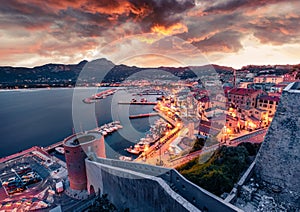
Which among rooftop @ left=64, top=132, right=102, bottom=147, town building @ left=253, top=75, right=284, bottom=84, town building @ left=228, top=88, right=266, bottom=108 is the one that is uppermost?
town building @ left=253, top=75, right=284, bottom=84

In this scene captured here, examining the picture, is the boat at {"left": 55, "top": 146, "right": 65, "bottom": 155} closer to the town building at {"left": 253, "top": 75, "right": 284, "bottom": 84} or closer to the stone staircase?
the stone staircase

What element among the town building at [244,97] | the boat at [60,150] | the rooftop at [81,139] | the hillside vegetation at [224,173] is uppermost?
the town building at [244,97]

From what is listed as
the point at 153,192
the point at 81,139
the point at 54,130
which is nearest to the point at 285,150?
the point at 153,192

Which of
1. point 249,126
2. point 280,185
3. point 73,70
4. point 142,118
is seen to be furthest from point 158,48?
point 73,70

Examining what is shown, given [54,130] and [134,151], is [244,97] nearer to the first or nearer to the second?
[134,151]

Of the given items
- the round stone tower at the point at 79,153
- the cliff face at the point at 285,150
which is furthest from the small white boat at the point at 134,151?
the cliff face at the point at 285,150

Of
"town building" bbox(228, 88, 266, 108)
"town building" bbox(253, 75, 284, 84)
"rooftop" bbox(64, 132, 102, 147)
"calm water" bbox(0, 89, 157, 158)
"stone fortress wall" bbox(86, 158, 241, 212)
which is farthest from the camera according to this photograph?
"town building" bbox(253, 75, 284, 84)

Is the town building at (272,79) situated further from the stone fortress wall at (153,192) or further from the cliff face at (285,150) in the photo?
the stone fortress wall at (153,192)

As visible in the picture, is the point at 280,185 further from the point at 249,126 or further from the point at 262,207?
the point at 249,126

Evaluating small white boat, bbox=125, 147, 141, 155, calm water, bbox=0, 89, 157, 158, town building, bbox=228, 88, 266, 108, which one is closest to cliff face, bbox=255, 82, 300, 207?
small white boat, bbox=125, 147, 141, 155
